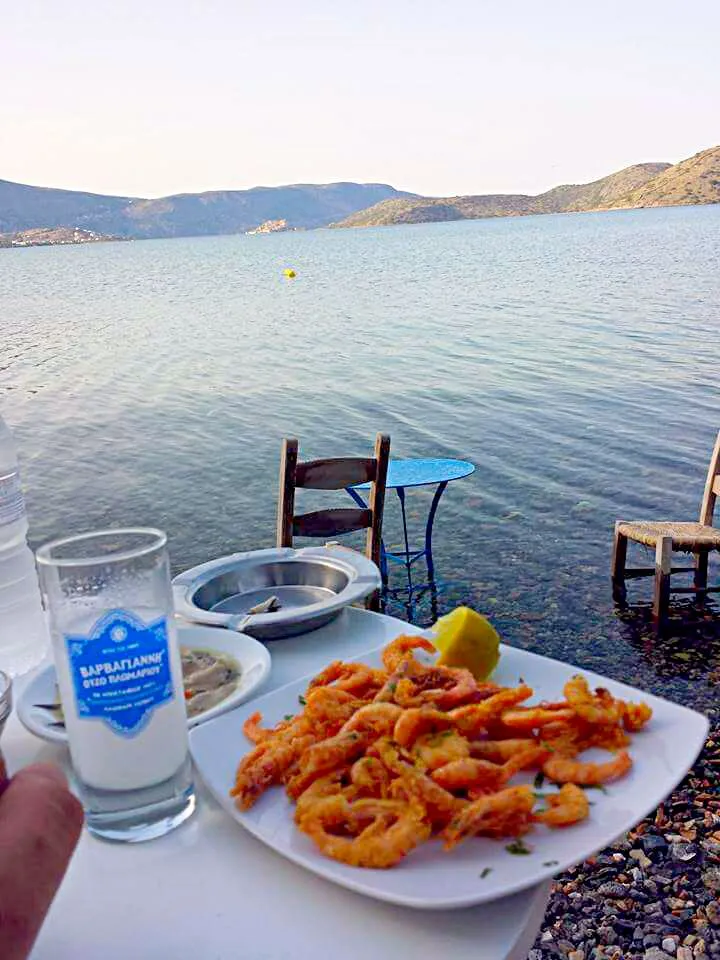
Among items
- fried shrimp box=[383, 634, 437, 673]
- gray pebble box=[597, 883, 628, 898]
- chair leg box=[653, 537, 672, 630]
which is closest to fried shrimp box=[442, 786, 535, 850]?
fried shrimp box=[383, 634, 437, 673]

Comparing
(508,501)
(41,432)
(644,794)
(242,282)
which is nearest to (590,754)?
(644,794)

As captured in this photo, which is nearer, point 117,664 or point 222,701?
point 117,664

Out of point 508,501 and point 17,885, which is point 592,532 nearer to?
point 508,501

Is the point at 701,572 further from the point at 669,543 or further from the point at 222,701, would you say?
the point at 222,701

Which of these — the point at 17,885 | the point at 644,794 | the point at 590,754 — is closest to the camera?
the point at 17,885

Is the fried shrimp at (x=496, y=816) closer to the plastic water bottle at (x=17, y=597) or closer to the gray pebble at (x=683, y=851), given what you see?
the plastic water bottle at (x=17, y=597)

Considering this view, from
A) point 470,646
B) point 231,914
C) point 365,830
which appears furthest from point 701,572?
point 231,914

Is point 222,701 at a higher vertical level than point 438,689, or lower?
lower
